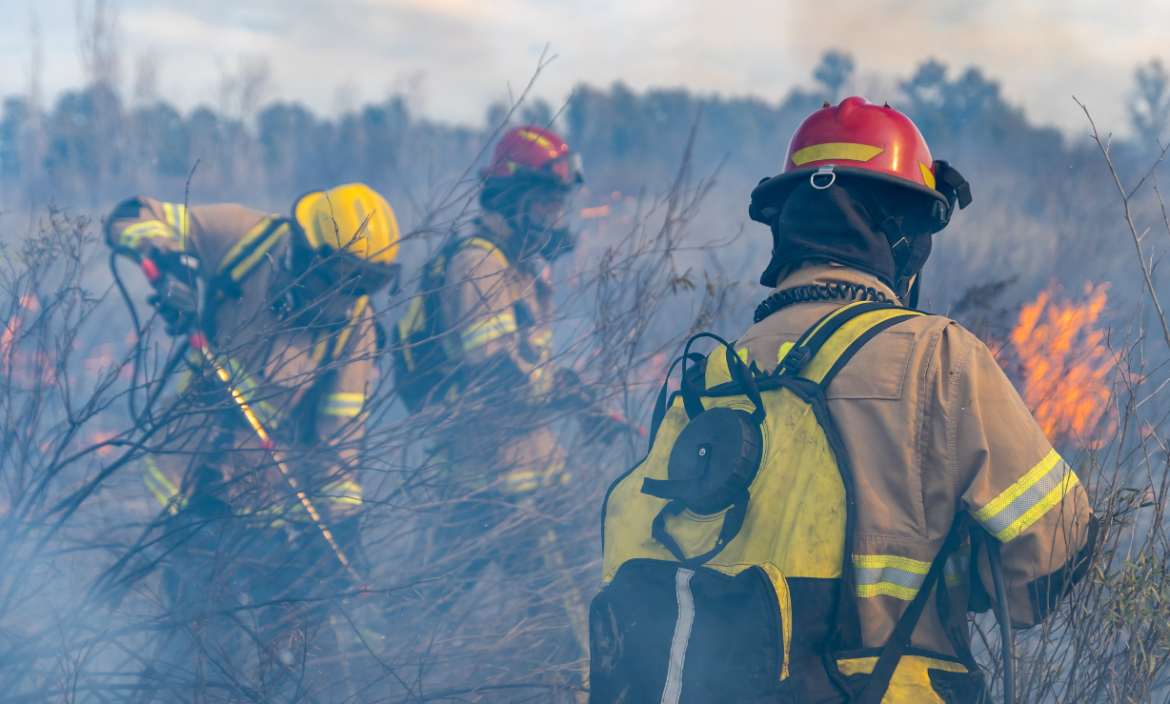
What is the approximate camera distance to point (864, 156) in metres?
1.82

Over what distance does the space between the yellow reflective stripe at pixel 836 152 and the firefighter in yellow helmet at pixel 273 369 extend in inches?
65.5

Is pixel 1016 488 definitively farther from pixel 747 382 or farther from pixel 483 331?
pixel 483 331

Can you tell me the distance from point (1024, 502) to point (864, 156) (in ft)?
2.91

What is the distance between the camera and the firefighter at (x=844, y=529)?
140 centimetres

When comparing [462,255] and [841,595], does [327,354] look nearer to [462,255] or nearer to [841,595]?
[462,255]

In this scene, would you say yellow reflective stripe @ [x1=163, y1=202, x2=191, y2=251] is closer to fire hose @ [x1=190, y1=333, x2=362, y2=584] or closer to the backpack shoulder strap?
fire hose @ [x1=190, y1=333, x2=362, y2=584]

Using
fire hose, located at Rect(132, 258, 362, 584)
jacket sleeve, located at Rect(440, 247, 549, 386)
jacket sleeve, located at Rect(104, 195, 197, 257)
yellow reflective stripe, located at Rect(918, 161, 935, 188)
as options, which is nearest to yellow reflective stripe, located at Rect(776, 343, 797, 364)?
yellow reflective stripe, located at Rect(918, 161, 935, 188)

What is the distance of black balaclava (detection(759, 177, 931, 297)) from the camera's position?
5.78 ft

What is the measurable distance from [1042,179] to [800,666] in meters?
16.8

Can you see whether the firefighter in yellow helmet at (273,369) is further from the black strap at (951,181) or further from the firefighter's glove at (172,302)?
the black strap at (951,181)

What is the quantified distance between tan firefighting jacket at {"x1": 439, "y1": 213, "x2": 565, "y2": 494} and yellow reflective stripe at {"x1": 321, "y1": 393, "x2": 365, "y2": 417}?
0.49 meters

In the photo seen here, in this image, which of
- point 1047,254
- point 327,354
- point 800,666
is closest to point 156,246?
point 327,354

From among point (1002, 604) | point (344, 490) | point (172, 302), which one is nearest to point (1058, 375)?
point (1002, 604)

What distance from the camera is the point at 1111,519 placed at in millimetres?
1861
